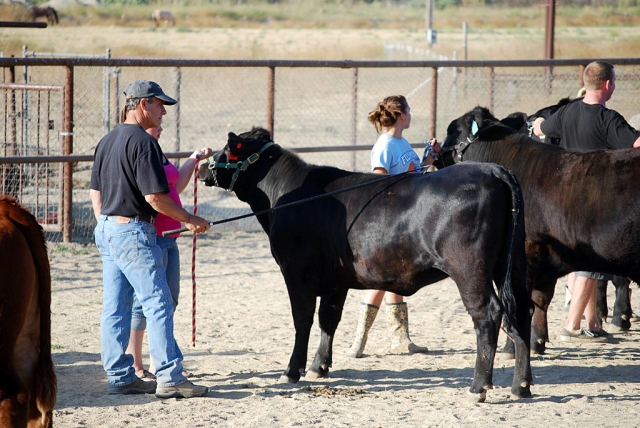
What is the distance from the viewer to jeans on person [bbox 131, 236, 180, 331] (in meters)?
5.06

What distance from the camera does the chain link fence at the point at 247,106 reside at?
9766 mm

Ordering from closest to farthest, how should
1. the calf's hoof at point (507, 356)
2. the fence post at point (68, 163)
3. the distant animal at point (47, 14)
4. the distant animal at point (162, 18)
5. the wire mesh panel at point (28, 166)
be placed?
1. the calf's hoof at point (507, 356)
2. the fence post at point (68, 163)
3. the wire mesh panel at point (28, 166)
4. the distant animal at point (47, 14)
5. the distant animal at point (162, 18)

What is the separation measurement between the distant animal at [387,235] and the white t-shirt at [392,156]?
381mm

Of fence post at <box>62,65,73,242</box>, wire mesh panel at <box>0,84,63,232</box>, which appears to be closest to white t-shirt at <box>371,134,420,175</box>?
fence post at <box>62,65,73,242</box>

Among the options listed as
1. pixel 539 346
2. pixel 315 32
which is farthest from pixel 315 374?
pixel 315 32

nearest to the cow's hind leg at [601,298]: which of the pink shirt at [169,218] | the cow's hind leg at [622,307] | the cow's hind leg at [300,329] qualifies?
the cow's hind leg at [622,307]

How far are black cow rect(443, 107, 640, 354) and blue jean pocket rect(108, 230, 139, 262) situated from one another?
113 inches

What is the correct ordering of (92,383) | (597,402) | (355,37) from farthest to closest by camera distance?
1. (355,37)
2. (92,383)
3. (597,402)

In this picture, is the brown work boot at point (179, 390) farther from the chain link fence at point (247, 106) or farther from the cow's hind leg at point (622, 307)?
the chain link fence at point (247, 106)

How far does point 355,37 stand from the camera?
131 ft

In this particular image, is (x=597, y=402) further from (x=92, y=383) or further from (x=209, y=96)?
(x=209, y=96)

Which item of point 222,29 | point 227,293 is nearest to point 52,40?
point 222,29

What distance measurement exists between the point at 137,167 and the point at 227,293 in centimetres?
326

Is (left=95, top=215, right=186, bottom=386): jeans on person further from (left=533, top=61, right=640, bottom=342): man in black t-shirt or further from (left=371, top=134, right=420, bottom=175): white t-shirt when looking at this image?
(left=533, top=61, right=640, bottom=342): man in black t-shirt
